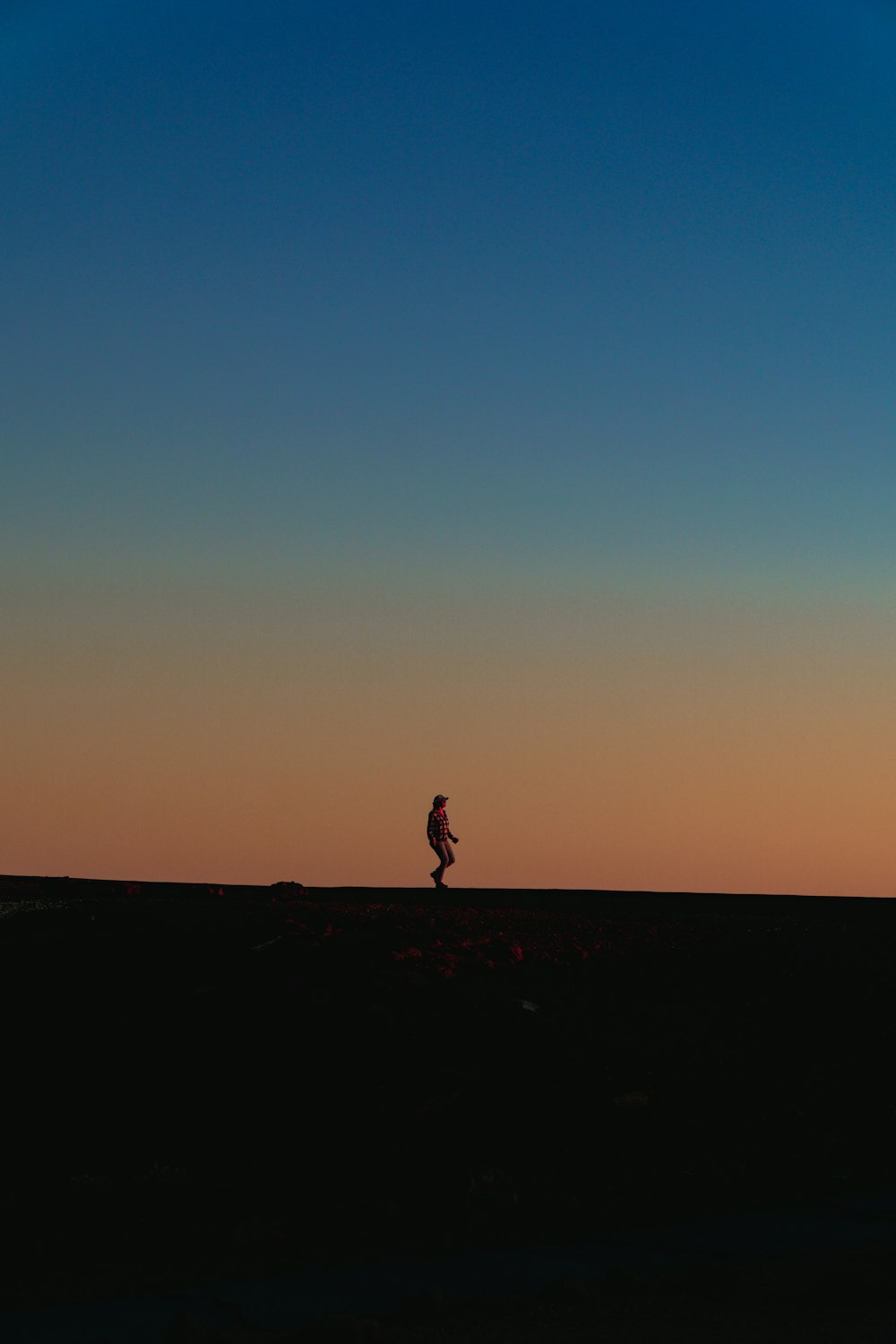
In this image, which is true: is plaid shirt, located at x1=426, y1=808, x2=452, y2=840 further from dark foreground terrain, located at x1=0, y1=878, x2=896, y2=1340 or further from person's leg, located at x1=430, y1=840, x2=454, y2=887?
dark foreground terrain, located at x1=0, y1=878, x2=896, y2=1340

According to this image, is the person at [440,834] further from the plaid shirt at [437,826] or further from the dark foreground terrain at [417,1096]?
the dark foreground terrain at [417,1096]

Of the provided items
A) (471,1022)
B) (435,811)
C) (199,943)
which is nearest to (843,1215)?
(471,1022)

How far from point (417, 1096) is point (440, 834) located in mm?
13883

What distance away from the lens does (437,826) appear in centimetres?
2514

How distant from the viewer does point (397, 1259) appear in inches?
332

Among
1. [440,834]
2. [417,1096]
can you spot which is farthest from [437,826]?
[417,1096]

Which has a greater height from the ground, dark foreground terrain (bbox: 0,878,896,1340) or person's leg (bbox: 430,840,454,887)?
person's leg (bbox: 430,840,454,887)

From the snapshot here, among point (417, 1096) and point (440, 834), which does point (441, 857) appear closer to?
point (440, 834)

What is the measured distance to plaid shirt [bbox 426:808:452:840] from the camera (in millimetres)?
25141

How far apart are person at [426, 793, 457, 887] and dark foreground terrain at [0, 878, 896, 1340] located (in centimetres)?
855

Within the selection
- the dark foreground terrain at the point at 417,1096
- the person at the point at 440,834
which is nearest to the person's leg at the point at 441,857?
the person at the point at 440,834

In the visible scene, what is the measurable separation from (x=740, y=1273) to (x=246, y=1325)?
8.59 ft

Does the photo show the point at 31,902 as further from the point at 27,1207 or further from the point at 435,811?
the point at 27,1207

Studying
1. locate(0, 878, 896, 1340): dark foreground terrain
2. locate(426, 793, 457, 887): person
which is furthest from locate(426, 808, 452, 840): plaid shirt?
locate(0, 878, 896, 1340): dark foreground terrain
